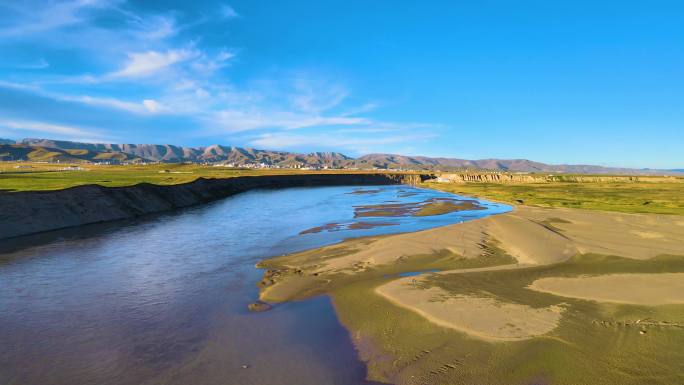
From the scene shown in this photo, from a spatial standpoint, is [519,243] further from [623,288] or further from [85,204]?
[85,204]

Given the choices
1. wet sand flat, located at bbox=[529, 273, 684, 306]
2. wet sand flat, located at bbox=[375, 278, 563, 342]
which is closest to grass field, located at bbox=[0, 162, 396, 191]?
wet sand flat, located at bbox=[375, 278, 563, 342]

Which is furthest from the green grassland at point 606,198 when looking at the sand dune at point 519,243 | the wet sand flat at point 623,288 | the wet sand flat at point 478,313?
the wet sand flat at point 478,313

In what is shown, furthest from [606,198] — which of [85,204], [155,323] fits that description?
[85,204]

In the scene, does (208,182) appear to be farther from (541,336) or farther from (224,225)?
(541,336)

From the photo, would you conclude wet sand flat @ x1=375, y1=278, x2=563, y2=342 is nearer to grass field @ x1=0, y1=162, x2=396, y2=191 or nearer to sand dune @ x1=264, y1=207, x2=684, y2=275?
sand dune @ x1=264, y1=207, x2=684, y2=275

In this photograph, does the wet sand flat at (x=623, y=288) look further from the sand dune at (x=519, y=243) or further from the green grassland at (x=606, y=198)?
the green grassland at (x=606, y=198)

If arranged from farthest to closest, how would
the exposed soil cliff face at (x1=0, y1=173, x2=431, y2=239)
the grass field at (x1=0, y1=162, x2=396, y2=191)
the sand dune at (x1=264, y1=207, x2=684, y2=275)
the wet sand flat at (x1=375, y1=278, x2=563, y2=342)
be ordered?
the grass field at (x1=0, y1=162, x2=396, y2=191) → the exposed soil cliff face at (x1=0, y1=173, x2=431, y2=239) → the sand dune at (x1=264, y1=207, x2=684, y2=275) → the wet sand flat at (x1=375, y1=278, x2=563, y2=342)
